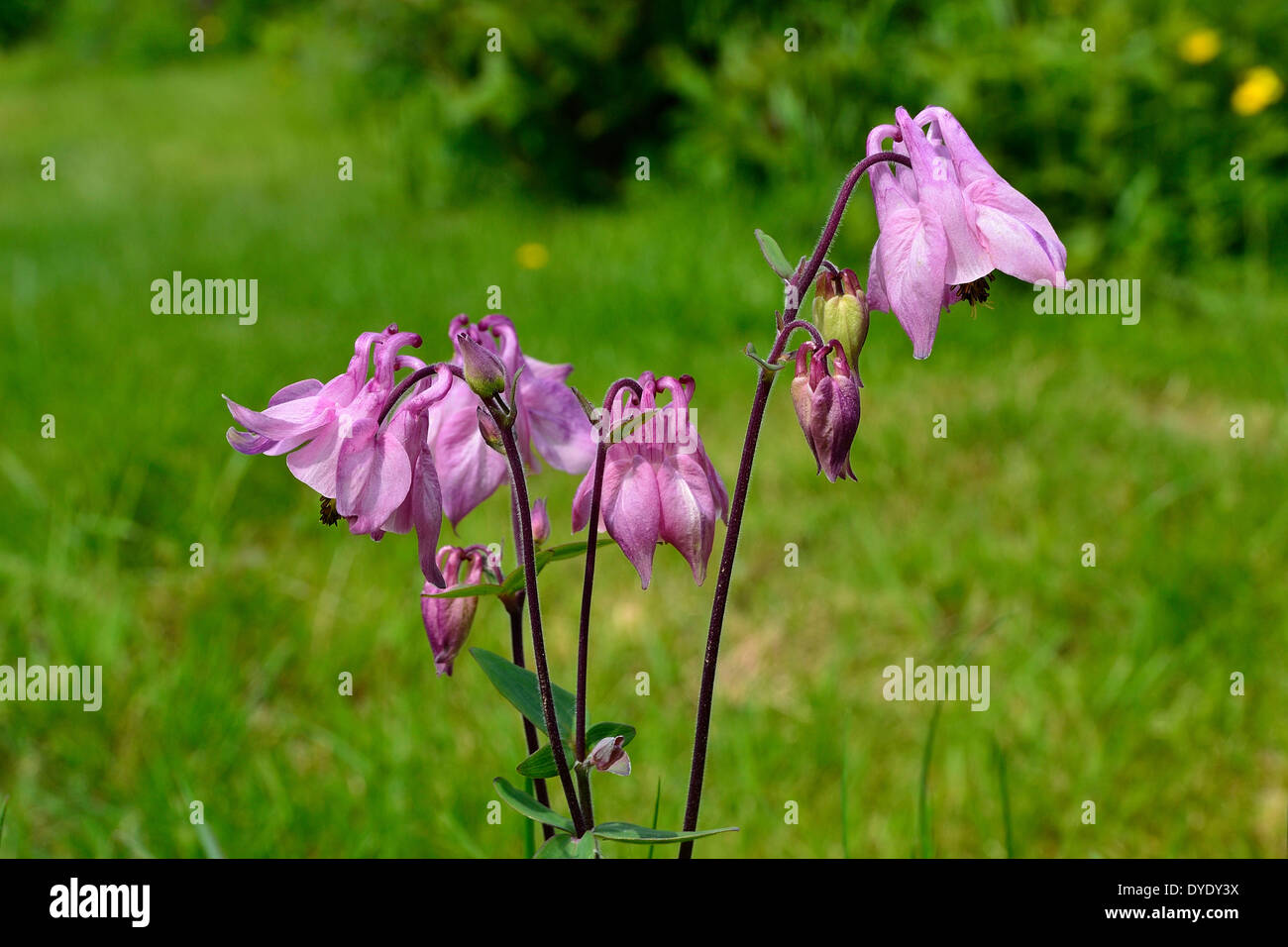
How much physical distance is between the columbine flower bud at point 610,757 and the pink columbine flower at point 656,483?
6.6 inches

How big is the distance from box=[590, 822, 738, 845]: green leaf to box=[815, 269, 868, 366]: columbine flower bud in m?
0.41

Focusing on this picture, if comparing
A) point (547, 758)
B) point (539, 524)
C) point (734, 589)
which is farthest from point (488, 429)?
point (734, 589)

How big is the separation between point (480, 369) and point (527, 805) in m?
0.42

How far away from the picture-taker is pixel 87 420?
3.38m

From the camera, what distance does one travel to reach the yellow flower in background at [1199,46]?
4.28 meters

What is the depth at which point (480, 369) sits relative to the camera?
3.20 ft

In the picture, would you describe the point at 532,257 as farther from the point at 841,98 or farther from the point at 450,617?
the point at 450,617

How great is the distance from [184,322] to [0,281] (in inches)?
47.1

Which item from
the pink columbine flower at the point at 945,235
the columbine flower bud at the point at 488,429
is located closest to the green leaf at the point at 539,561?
the columbine flower bud at the point at 488,429

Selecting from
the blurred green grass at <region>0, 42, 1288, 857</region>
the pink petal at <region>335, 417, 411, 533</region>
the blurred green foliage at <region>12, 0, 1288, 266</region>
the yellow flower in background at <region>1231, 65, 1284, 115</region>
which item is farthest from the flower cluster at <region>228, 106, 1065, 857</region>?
the yellow flower in background at <region>1231, 65, 1284, 115</region>

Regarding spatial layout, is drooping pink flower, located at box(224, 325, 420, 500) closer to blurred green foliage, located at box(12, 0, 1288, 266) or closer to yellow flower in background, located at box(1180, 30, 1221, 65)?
blurred green foliage, located at box(12, 0, 1288, 266)

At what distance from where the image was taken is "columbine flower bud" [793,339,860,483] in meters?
→ 1.00
